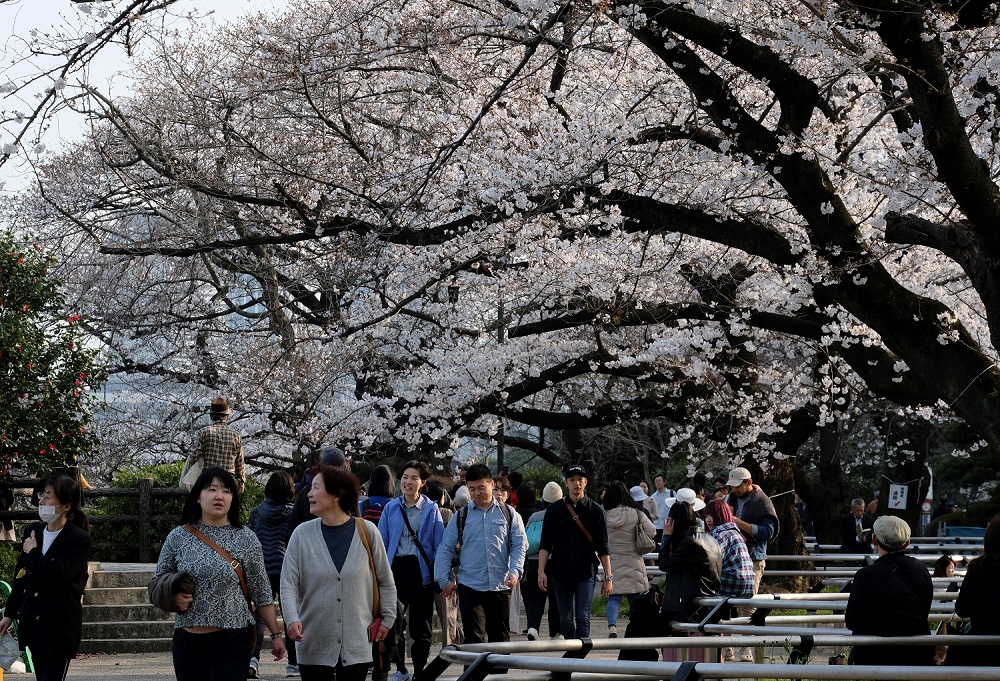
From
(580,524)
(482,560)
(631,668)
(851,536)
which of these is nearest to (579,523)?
(580,524)

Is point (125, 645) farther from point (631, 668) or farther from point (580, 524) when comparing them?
point (631, 668)

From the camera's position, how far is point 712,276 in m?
15.7

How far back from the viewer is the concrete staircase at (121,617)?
1245cm

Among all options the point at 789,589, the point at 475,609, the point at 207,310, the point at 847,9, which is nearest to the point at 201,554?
the point at 475,609

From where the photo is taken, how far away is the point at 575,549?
10.7 metres

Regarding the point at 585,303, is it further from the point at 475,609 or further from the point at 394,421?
the point at 475,609

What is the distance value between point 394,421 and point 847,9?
12325 mm

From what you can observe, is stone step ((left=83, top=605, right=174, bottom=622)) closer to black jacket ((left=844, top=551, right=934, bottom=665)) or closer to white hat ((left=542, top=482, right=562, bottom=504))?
white hat ((left=542, top=482, right=562, bottom=504))

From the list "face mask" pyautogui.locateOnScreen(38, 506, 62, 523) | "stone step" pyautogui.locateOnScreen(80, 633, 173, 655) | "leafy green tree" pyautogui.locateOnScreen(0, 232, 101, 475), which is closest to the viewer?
"face mask" pyautogui.locateOnScreen(38, 506, 62, 523)

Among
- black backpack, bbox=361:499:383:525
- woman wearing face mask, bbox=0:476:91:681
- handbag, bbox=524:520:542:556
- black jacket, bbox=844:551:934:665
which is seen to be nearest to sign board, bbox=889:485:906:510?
handbag, bbox=524:520:542:556

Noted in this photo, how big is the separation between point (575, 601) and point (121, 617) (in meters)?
5.38

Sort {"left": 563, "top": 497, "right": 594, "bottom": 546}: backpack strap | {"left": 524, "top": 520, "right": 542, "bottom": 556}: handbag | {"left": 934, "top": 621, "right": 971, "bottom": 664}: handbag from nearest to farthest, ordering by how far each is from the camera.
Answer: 1. {"left": 934, "top": 621, "right": 971, "bottom": 664}: handbag
2. {"left": 563, "top": 497, "right": 594, "bottom": 546}: backpack strap
3. {"left": 524, "top": 520, "right": 542, "bottom": 556}: handbag

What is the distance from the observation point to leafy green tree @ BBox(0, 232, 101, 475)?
14867 mm

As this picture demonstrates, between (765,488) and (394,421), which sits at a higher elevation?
(394,421)
